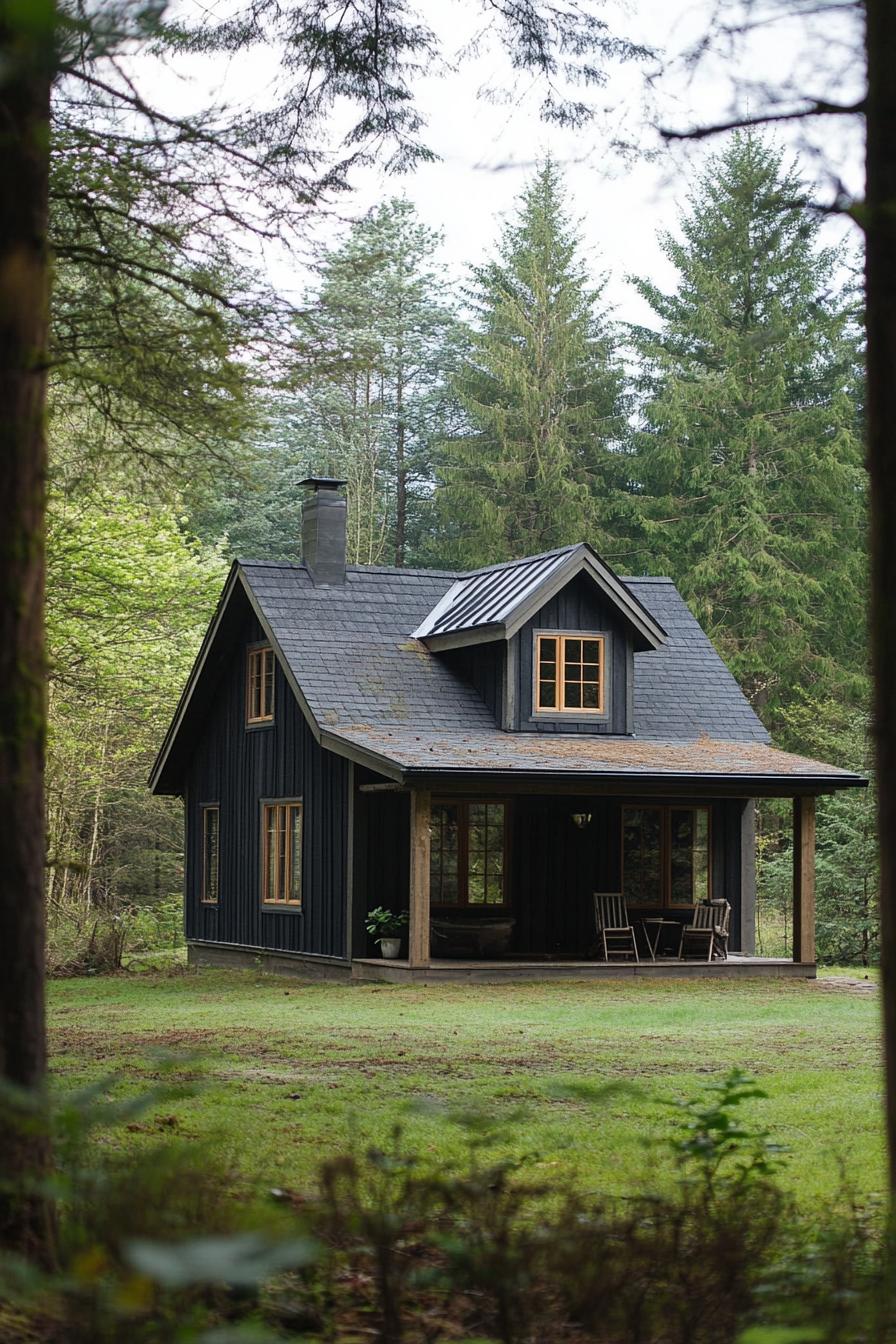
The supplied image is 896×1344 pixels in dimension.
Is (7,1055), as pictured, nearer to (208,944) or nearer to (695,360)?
(208,944)

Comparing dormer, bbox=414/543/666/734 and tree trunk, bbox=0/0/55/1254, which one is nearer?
tree trunk, bbox=0/0/55/1254

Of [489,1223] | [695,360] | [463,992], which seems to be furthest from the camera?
[695,360]

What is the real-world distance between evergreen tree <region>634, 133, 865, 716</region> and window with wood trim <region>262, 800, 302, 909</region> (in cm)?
1789

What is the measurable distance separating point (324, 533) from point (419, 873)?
6.43 m

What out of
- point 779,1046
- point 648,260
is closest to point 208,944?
point 779,1046

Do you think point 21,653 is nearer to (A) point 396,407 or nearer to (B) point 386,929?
(B) point 386,929

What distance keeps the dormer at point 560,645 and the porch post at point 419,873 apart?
3046 mm

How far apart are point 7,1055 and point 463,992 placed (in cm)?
1406

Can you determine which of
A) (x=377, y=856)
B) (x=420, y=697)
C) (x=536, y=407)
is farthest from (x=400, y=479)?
(x=377, y=856)

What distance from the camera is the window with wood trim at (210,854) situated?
25828 millimetres

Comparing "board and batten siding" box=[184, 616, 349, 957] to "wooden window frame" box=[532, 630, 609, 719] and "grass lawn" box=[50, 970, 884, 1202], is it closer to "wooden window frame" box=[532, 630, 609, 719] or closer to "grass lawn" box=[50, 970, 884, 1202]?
"grass lawn" box=[50, 970, 884, 1202]

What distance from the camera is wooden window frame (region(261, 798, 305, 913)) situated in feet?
73.9

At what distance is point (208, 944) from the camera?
25.6m

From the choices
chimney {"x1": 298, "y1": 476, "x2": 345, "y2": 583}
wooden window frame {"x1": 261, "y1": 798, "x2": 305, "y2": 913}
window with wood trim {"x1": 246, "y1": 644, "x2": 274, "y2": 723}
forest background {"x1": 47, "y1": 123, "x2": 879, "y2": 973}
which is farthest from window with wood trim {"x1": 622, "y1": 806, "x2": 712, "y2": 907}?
chimney {"x1": 298, "y1": 476, "x2": 345, "y2": 583}
